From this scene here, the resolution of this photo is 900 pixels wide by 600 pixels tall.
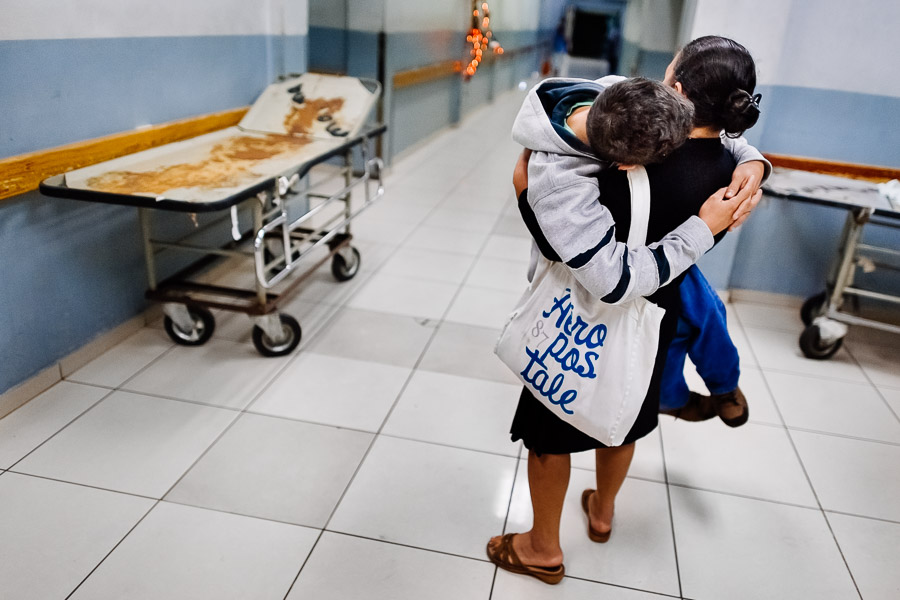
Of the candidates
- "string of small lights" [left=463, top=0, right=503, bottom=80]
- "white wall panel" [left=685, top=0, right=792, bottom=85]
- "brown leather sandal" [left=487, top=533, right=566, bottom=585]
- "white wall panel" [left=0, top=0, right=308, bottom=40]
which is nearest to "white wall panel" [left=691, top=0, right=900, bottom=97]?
"white wall panel" [left=685, top=0, right=792, bottom=85]

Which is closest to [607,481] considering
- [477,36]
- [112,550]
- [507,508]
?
[507,508]

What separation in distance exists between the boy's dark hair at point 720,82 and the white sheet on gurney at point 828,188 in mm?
1564

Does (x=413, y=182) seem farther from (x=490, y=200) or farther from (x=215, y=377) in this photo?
(x=215, y=377)

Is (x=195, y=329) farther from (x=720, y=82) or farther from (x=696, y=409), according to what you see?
(x=720, y=82)

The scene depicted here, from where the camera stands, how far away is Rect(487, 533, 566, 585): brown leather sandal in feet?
5.35

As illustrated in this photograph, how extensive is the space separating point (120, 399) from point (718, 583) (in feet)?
A: 6.43

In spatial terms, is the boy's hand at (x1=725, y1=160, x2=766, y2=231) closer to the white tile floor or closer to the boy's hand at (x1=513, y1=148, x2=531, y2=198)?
the boy's hand at (x1=513, y1=148, x2=531, y2=198)

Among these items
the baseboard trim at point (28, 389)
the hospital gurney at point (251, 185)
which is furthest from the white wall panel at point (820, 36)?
the baseboard trim at point (28, 389)

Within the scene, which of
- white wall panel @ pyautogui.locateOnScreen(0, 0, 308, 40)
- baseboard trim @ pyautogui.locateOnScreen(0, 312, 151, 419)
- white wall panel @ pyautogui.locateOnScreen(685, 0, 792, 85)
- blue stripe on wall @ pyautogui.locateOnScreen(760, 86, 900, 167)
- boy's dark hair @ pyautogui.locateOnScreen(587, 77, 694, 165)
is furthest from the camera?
blue stripe on wall @ pyautogui.locateOnScreen(760, 86, 900, 167)

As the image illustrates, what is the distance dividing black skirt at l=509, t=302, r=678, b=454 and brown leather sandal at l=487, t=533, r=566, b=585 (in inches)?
13.3

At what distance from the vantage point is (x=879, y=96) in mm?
3057

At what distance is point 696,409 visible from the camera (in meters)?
1.90

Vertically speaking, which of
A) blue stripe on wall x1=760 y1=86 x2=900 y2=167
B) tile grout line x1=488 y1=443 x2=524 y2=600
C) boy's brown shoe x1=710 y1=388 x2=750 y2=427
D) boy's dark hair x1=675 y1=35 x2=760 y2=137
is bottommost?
tile grout line x1=488 y1=443 x2=524 y2=600

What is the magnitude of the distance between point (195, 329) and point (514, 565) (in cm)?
165
